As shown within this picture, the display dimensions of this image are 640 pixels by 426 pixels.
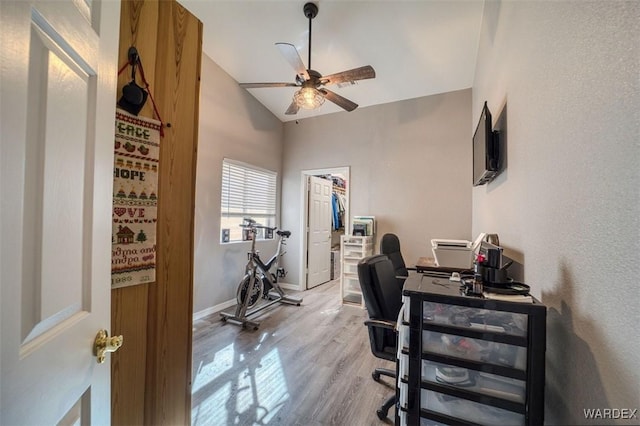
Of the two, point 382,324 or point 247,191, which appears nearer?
point 382,324

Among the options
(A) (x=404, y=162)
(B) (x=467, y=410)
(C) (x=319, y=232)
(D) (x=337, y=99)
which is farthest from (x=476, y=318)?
(C) (x=319, y=232)

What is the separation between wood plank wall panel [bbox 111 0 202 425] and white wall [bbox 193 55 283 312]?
6.32ft

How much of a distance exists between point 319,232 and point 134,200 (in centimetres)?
388

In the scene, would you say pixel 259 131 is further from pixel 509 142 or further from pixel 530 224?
pixel 530 224

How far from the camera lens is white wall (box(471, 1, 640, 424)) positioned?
508 mm

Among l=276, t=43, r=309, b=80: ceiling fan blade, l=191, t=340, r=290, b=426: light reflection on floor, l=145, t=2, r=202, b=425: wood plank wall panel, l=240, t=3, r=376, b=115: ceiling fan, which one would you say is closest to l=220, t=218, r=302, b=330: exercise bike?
l=191, t=340, r=290, b=426: light reflection on floor

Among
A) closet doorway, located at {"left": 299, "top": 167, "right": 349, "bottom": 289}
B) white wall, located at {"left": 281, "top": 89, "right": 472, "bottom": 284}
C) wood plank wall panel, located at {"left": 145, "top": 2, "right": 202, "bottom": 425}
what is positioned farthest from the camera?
closet doorway, located at {"left": 299, "top": 167, "right": 349, "bottom": 289}

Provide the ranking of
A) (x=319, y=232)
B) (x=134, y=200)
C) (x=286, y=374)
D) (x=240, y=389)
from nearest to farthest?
1. (x=134, y=200)
2. (x=240, y=389)
3. (x=286, y=374)
4. (x=319, y=232)

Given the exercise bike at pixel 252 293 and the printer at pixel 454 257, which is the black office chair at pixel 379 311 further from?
the exercise bike at pixel 252 293

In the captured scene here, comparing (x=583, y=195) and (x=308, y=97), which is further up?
(x=308, y=97)

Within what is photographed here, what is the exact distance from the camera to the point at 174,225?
1.22 meters

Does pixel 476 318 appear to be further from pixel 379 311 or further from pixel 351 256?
pixel 351 256

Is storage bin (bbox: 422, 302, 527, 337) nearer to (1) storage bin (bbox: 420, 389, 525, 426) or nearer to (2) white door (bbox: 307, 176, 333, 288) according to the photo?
(1) storage bin (bbox: 420, 389, 525, 426)

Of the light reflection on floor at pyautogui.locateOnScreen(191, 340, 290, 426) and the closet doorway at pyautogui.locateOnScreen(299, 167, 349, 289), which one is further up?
the closet doorway at pyautogui.locateOnScreen(299, 167, 349, 289)
